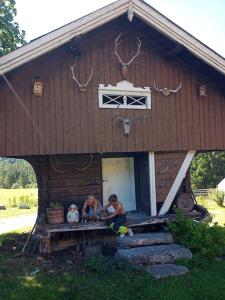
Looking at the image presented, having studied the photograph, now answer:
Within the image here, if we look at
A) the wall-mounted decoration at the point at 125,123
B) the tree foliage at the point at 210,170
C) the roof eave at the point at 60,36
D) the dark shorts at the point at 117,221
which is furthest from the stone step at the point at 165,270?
the tree foliage at the point at 210,170

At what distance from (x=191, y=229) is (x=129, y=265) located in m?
2.23

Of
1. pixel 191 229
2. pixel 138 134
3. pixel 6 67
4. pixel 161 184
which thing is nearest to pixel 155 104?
pixel 138 134

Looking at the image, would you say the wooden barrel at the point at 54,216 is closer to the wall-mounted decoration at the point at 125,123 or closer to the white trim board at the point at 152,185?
the white trim board at the point at 152,185

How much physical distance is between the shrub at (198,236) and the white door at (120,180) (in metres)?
2.30

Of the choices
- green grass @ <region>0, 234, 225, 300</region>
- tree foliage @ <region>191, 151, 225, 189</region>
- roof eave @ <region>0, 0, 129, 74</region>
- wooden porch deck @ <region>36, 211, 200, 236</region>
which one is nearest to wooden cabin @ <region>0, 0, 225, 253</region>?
roof eave @ <region>0, 0, 129, 74</region>

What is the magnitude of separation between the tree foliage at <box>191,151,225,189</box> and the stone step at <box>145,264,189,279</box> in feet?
121

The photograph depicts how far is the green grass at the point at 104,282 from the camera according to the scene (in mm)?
6336

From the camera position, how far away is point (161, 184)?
1022 cm

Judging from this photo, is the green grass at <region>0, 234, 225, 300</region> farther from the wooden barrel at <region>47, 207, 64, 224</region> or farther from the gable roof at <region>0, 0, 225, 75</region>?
the gable roof at <region>0, 0, 225, 75</region>

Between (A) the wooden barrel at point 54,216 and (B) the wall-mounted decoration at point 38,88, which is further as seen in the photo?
(A) the wooden barrel at point 54,216

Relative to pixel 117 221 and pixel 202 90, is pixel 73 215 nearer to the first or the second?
pixel 117 221

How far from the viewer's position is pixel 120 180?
11.5 meters

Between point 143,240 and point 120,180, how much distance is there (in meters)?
2.95

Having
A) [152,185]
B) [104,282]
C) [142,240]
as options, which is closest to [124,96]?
[152,185]
